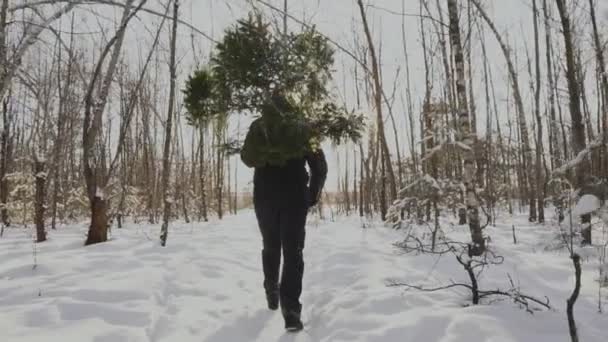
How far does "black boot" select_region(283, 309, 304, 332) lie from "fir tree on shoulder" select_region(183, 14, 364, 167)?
1.15m

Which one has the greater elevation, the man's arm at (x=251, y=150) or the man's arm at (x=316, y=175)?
the man's arm at (x=251, y=150)

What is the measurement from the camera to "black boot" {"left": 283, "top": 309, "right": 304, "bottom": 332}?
2.86 meters

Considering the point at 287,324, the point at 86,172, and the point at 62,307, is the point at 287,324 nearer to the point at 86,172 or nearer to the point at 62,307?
the point at 62,307

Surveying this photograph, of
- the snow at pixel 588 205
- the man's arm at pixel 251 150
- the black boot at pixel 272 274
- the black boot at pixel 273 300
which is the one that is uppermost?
the man's arm at pixel 251 150

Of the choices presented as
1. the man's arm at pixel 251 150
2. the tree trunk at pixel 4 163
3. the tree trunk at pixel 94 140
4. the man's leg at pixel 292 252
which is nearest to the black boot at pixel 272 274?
the man's leg at pixel 292 252

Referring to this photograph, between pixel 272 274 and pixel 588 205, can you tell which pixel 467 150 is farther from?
pixel 588 205

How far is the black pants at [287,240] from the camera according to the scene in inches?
117

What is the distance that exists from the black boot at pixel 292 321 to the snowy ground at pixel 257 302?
63 millimetres

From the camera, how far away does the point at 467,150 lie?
4.29 m

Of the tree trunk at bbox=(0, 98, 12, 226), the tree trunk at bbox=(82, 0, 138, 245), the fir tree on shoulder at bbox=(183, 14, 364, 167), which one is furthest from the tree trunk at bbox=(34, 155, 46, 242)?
the tree trunk at bbox=(0, 98, 12, 226)

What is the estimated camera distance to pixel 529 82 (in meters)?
14.7

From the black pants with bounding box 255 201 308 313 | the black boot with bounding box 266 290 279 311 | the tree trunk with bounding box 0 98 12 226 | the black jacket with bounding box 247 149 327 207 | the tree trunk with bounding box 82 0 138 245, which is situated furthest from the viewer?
the tree trunk with bounding box 0 98 12 226

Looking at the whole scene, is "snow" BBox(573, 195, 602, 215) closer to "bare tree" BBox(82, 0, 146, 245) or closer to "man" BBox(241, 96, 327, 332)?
"man" BBox(241, 96, 327, 332)

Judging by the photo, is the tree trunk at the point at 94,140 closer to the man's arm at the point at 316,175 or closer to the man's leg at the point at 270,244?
the man's leg at the point at 270,244
